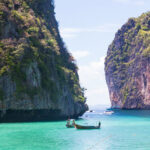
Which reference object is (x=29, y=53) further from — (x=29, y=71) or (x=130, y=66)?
(x=130, y=66)

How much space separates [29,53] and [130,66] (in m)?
106

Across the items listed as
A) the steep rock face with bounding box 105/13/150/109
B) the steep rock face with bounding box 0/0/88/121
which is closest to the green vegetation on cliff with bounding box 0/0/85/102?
the steep rock face with bounding box 0/0/88/121

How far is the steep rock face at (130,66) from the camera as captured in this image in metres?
139

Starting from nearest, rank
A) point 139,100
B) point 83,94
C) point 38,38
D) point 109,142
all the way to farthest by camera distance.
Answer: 1. point 109,142
2. point 38,38
3. point 83,94
4. point 139,100

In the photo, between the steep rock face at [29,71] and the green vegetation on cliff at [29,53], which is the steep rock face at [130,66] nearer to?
the green vegetation on cliff at [29,53]

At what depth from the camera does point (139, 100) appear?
14175 centimetres

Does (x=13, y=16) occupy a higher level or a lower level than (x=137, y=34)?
lower

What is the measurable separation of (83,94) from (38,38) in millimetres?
23575

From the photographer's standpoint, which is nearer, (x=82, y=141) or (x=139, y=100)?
(x=82, y=141)

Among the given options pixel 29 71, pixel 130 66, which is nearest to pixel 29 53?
pixel 29 71

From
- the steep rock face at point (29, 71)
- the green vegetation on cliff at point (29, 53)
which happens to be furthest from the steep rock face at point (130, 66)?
the steep rock face at point (29, 71)

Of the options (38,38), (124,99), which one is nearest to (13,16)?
(38,38)

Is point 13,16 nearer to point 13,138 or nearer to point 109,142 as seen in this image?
point 13,138

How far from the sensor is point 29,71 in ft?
178
